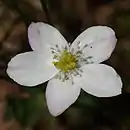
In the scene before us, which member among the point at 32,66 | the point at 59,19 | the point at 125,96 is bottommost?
the point at 125,96

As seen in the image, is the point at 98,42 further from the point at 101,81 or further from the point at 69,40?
the point at 69,40

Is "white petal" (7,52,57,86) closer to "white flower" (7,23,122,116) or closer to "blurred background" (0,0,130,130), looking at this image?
"white flower" (7,23,122,116)

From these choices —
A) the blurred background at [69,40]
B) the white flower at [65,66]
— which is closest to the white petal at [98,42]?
the white flower at [65,66]

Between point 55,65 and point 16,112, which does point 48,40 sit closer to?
point 55,65

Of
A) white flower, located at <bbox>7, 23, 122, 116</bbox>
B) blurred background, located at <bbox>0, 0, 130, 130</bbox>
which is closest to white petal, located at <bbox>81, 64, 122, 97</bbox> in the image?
white flower, located at <bbox>7, 23, 122, 116</bbox>

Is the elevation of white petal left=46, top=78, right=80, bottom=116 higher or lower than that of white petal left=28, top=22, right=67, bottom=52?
lower

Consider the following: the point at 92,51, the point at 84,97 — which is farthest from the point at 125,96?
the point at 92,51
